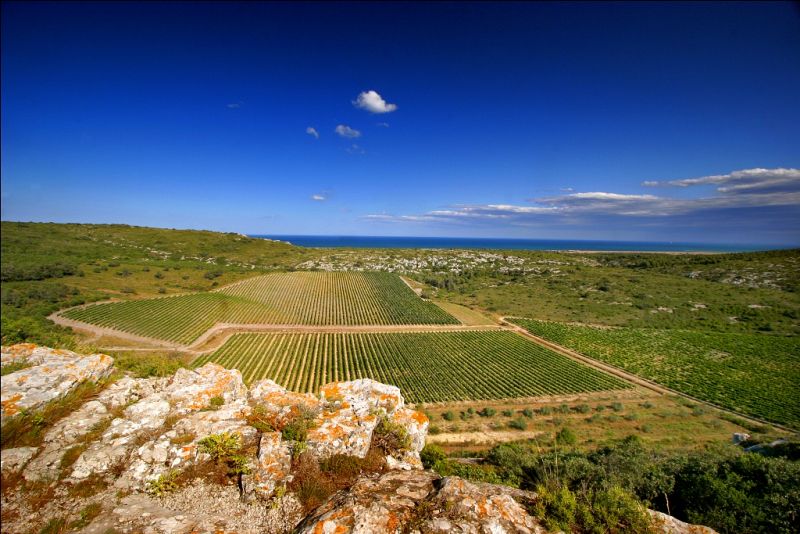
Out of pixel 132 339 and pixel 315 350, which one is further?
pixel 315 350

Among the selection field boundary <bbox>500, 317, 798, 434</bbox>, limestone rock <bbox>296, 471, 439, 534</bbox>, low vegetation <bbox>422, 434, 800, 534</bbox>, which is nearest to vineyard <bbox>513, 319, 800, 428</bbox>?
field boundary <bbox>500, 317, 798, 434</bbox>

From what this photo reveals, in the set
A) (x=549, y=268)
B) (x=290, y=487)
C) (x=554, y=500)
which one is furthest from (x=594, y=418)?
(x=549, y=268)

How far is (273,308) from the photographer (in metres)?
71.2

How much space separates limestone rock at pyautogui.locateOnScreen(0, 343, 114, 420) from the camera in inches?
228

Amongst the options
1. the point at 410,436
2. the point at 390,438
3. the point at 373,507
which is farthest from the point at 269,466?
the point at 410,436

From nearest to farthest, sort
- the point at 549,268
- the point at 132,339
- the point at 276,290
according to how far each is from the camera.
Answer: the point at 132,339, the point at 276,290, the point at 549,268

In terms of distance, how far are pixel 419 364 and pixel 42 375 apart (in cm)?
4382

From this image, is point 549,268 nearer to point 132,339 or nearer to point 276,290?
point 276,290

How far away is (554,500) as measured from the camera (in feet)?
20.4

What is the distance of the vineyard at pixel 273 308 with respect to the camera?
52188 mm

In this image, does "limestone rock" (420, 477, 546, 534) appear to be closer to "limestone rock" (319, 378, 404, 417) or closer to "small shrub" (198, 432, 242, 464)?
"limestone rock" (319, 378, 404, 417)

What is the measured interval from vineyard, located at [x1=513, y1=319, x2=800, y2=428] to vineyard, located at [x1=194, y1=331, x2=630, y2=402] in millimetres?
8848

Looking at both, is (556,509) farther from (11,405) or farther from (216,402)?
(11,405)

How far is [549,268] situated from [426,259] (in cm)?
5946
